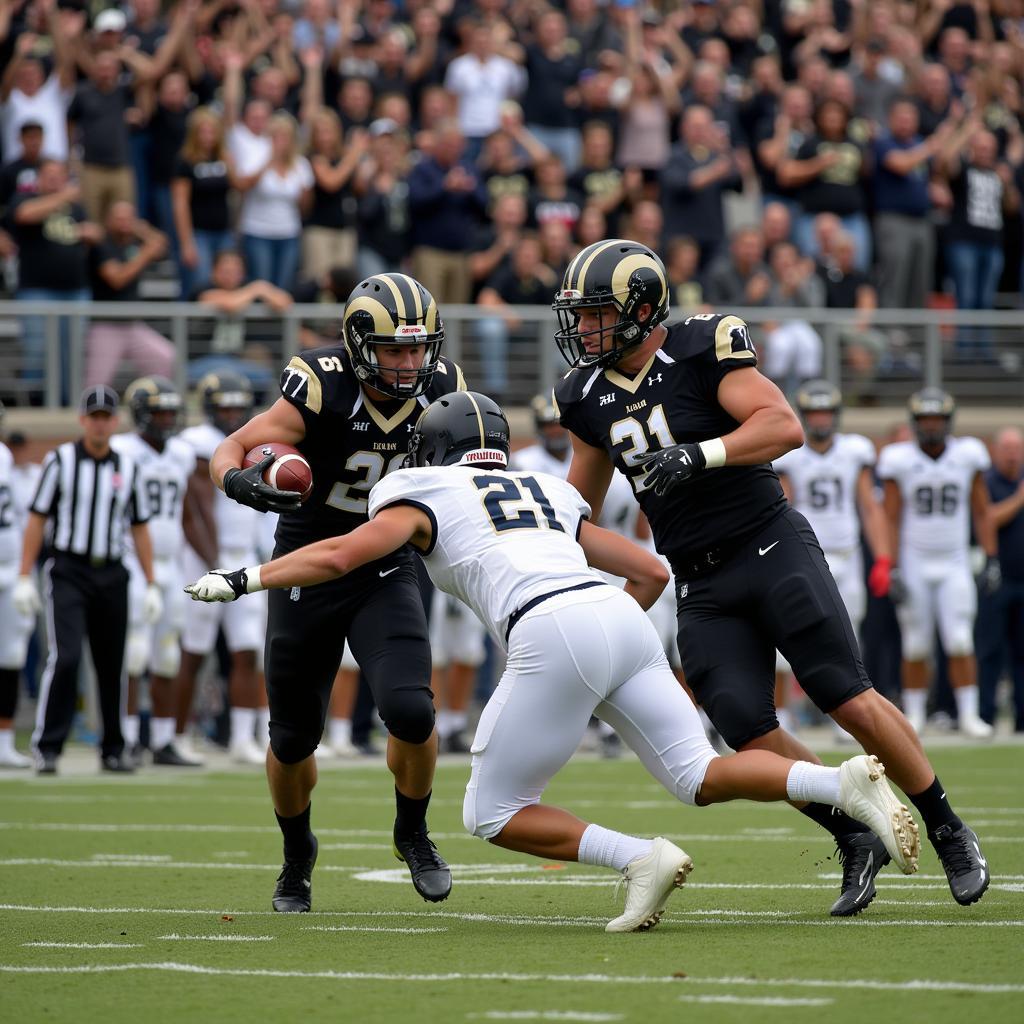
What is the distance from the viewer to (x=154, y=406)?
1077 cm

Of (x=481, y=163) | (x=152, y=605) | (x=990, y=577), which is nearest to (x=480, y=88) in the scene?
(x=481, y=163)

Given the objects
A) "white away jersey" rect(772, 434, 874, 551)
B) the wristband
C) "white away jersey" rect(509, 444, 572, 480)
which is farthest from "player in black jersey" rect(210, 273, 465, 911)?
"white away jersey" rect(772, 434, 874, 551)

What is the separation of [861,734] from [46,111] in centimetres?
987

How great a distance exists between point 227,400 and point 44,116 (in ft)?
11.7

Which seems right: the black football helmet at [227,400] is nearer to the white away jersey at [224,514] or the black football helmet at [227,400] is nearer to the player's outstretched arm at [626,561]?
the white away jersey at [224,514]

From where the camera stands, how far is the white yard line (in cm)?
386

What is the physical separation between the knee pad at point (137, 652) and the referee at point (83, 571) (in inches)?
22.0

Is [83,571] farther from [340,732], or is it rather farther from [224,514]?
[340,732]

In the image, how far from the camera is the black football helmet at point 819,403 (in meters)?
11.7

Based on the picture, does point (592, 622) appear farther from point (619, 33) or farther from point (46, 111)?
point (619, 33)

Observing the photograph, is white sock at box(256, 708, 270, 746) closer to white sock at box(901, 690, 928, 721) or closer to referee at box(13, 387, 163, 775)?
referee at box(13, 387, 163, 775)

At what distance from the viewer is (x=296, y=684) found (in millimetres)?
5504

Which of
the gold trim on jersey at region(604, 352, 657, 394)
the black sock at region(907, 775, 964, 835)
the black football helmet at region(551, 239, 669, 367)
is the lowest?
the black sock at region(907, 775, 964, 835)

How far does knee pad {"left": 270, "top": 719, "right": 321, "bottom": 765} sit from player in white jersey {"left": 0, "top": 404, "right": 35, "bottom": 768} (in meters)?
5.12
